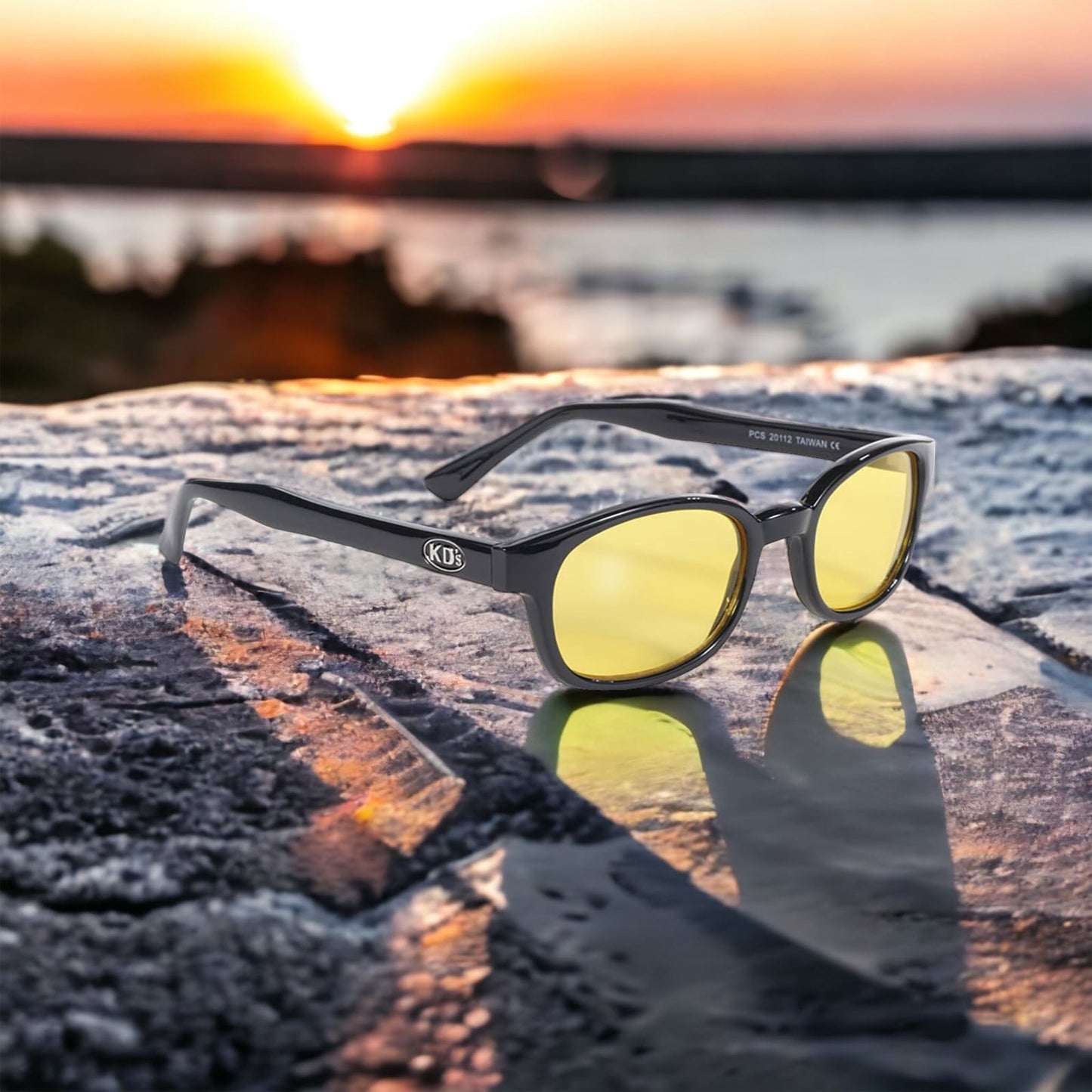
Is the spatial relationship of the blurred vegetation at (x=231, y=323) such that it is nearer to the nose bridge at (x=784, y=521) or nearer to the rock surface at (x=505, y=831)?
the rock surface at (x=505, y=831)

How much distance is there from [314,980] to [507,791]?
0.70ft

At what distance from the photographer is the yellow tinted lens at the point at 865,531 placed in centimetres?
109

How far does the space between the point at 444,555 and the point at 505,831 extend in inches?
11.1

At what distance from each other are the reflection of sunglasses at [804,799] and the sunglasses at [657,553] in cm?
5

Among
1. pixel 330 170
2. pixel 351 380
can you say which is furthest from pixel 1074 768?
pixel 330 170

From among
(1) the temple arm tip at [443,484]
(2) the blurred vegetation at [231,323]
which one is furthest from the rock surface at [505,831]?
(2) the blurred vegetation at [231,323]

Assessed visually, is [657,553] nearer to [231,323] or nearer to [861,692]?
[861,692]

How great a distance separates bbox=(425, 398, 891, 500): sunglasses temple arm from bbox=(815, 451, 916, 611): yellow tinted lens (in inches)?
4.4

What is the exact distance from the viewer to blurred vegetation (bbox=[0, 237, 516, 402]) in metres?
3.92

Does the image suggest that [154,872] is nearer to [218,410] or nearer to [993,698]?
[993,698]

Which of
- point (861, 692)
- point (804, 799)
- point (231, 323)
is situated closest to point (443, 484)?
point (861, 692)

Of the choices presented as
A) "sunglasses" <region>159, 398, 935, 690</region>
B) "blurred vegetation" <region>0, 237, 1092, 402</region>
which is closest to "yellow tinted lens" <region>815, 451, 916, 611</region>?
"sunglasses" <region>159, 398, 935, 690</region>

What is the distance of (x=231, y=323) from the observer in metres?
4.06

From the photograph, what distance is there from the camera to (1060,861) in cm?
70
